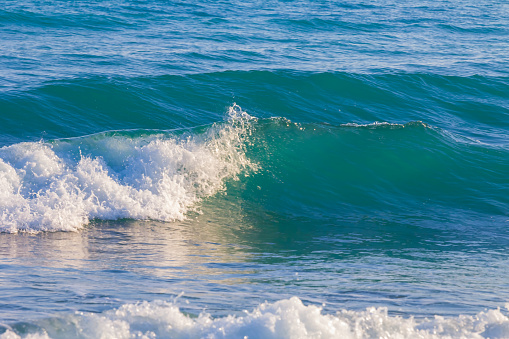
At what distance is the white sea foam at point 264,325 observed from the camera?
11.8 ft

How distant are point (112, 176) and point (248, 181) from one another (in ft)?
8.62

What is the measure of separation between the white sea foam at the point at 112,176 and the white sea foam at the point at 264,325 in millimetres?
4340

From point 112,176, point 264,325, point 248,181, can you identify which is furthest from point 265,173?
point 264,325

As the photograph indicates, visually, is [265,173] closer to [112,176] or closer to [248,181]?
[248,181]

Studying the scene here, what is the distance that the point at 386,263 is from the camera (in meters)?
6.41

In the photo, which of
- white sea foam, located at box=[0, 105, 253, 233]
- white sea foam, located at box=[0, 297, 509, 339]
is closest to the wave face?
white sea foam, located at box=[0, 105, 253, 233]

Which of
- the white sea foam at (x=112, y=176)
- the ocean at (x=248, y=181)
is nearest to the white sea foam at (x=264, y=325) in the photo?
the ocean at (x=248, y=181)

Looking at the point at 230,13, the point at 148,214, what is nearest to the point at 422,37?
the point at 230,13

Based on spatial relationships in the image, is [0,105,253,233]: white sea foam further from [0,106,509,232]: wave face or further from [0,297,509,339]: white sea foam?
[0,297,509,339]: white sea foam

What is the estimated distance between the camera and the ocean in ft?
13.9

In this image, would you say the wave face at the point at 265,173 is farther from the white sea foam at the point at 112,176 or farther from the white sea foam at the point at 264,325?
the white sea foam at the point at 264,325

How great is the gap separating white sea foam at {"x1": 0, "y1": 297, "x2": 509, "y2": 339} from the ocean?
16 mm

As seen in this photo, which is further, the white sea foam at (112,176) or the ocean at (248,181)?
the white sea foam at (112,176)

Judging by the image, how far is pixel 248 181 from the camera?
33.8 ft
